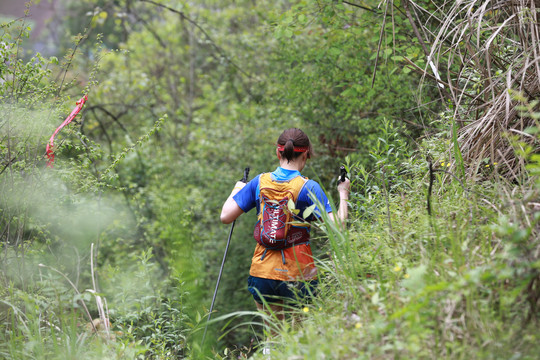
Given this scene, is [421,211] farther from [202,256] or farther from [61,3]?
[61,3]

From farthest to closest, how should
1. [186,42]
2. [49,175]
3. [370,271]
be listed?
[186,42] → [49,175] → [370,271]

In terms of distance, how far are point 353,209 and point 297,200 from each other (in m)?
0.39

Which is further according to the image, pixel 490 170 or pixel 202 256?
pixel 202 256

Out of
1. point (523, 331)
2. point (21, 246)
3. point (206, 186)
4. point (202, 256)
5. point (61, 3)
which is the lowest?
point (202, 256)

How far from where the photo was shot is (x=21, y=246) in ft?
11.5

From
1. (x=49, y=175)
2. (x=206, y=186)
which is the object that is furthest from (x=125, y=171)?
(x=49, y=175)

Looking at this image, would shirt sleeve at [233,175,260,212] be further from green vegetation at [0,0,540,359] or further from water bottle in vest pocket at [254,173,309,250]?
green vegetation at [0,0,540,359]

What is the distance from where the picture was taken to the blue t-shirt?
10.9ft

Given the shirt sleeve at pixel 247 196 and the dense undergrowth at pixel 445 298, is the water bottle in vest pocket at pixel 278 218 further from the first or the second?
the dense undergrowth at pixel 445 298

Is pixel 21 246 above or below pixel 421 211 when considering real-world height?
below

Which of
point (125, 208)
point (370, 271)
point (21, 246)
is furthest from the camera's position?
point (125, 208)

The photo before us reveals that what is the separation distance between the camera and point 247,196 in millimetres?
3602

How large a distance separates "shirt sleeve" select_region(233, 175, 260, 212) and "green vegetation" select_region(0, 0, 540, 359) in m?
0.43

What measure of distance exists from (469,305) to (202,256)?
23.4ft
